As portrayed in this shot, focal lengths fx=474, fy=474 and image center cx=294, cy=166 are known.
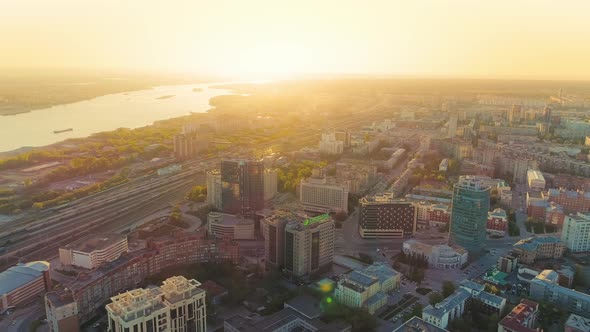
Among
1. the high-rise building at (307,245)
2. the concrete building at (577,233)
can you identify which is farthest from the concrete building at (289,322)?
the concrete building at (577,233)

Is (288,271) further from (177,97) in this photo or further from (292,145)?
(177,97)

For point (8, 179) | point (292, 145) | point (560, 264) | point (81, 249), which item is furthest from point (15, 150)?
point (560, 264)

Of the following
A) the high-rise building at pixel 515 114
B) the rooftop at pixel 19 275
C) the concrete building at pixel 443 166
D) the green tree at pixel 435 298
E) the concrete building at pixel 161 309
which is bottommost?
the green tree at pixel 435 298

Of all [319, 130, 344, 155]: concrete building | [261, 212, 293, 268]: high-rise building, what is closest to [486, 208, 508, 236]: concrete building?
[261, 212, 293, 268]: high-rise building

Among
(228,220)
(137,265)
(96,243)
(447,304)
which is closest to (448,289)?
(447,304)

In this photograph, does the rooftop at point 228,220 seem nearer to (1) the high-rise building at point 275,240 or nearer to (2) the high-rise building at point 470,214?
(1) the high-rise building at point 275,240
